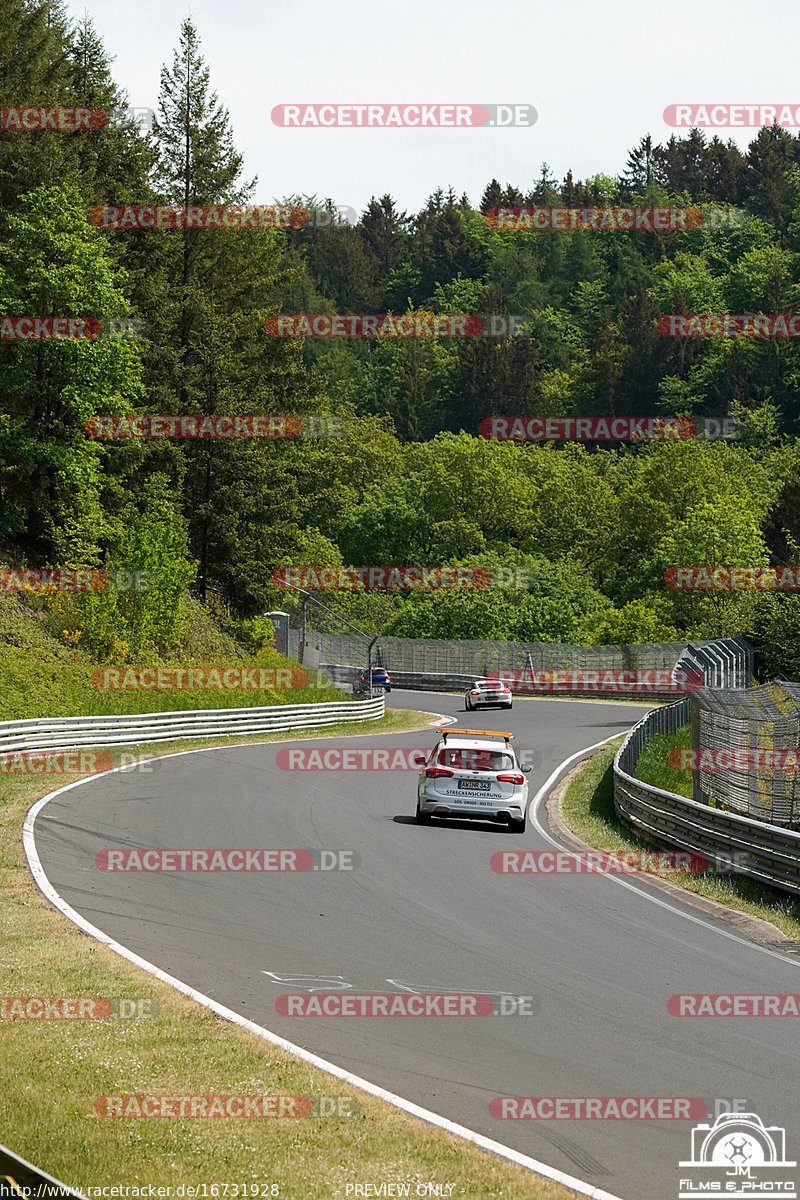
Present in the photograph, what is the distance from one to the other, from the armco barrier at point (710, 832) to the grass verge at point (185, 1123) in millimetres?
7800

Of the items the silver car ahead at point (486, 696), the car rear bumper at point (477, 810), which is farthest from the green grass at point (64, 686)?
the car rear bumper at point (477, 810)

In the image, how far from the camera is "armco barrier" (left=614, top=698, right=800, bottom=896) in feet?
48.9

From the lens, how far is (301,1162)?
21.0 ft

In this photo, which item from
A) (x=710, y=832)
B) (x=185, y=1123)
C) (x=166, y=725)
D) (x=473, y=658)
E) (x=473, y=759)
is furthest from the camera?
(x=473, y=658)

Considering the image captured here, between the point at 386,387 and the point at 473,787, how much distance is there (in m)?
135

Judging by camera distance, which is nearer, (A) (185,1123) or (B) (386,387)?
(A) (185,1123)

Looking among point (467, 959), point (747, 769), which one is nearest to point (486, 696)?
point (747, 769)

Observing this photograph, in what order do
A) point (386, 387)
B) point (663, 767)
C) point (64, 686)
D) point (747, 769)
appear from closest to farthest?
point (747, 769)
point (663, 767)
point (64, 686)
point (386, 387)

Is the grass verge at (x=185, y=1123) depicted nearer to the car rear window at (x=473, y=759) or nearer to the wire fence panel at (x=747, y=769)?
the wire fence panel at (x=747, y=769)

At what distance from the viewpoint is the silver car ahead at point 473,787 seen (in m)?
20.9

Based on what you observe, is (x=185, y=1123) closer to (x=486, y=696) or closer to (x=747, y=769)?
(x=747, y=769)

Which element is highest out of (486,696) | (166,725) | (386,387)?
(386,387)

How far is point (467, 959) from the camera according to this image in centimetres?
1127

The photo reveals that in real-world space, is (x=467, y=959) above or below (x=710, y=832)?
above
